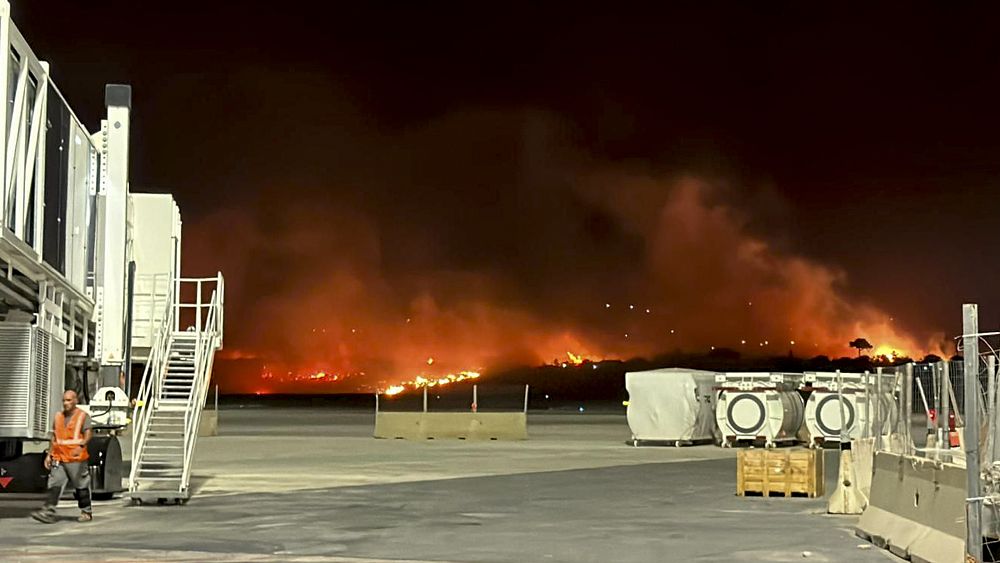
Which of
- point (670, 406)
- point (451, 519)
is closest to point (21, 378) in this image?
Answer: point (451, 519)

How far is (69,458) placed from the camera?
1697 centimetres

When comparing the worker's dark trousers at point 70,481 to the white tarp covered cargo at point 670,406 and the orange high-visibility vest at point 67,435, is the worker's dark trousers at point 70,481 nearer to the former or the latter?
the orange high-visibility vest at point 67,435

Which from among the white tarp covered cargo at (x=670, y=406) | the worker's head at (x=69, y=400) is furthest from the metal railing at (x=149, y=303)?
the white tarp covered cargo at (x=670, y=406)

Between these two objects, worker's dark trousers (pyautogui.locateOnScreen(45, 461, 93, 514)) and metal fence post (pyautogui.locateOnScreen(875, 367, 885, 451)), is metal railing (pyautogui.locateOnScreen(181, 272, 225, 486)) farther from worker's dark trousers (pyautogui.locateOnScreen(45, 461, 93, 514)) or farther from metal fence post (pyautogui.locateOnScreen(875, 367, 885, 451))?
metal fence post (pyautogui.locateOnScreen(875, 367, 885, 451))

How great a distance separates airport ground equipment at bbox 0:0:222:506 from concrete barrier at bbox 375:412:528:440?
20.7 meters

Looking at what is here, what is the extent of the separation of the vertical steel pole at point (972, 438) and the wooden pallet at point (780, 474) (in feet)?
29.5

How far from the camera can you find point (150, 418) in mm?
21234

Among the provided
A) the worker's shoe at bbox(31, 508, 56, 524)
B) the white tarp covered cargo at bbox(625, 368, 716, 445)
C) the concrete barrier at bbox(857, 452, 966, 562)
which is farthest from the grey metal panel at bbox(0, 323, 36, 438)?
the white tarp covered cargo at bbox(625, 368, 716, 445)

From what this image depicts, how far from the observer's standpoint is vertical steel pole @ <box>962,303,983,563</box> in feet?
38.6

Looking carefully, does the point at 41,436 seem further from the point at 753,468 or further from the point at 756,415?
the point at 756,415

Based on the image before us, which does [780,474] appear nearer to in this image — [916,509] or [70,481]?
[916,509]

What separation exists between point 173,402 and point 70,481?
475cm

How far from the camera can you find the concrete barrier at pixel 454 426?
142 ft

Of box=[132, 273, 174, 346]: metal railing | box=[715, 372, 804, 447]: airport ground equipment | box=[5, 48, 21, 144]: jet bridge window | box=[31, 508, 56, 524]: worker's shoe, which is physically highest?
box=[5, 48, 21, 144]: jet bridge window
